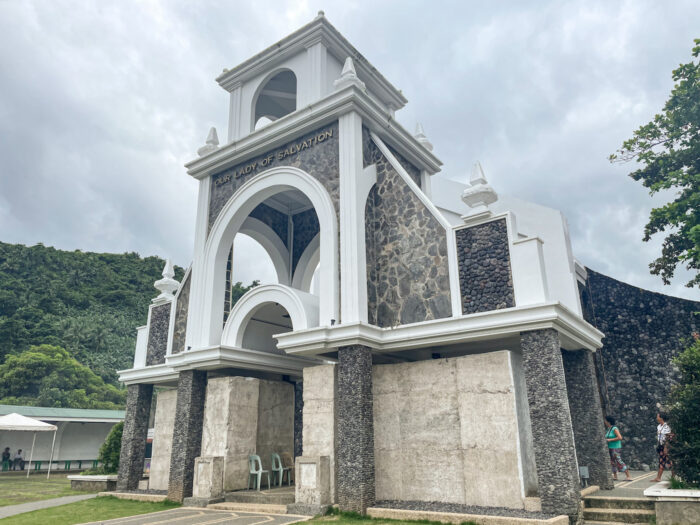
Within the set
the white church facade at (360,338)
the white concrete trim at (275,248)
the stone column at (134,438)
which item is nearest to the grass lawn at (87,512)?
the white church facade at (360,338)

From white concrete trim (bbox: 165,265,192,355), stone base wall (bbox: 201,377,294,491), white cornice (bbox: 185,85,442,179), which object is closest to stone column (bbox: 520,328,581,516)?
white cornice (bbox: 185,85,442,179)

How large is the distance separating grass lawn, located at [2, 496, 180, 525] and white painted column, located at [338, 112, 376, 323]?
19.4ft

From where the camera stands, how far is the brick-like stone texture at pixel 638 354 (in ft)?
48.5

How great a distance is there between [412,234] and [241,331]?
15.3ft

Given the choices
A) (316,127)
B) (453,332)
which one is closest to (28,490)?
(316,127)

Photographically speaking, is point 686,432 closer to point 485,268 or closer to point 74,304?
point 485,268

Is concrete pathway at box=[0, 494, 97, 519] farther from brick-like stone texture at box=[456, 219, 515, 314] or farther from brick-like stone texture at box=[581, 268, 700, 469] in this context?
brick-like stone texture at box=[581, 268, 700, 469]

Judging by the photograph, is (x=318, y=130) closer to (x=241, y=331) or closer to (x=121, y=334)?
(x=241, y=331)

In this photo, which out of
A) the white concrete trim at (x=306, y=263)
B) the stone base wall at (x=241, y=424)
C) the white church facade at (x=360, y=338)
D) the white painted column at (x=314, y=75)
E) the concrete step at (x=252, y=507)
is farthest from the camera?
the white concrete trim at (x=306, y=263)

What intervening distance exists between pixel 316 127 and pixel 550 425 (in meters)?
7.71

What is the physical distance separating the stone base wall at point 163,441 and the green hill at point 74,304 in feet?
98.4

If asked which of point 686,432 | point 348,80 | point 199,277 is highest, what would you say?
point 348,80

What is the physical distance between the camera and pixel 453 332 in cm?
926

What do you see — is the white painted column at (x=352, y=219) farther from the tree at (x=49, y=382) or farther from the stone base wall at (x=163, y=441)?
the tree at (x=49, y=382)
